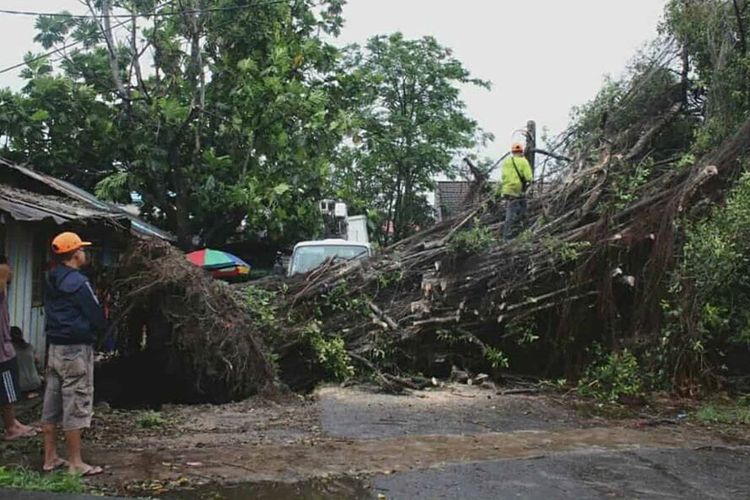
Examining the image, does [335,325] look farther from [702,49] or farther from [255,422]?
[702,49]

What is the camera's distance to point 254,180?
628 inches

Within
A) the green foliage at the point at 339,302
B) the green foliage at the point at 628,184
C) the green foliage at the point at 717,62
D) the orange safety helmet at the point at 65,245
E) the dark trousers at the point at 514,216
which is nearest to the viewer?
the orange safety helmet at the point at 65,245

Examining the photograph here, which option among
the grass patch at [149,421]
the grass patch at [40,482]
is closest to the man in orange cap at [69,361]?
the grass patch at [40,482]

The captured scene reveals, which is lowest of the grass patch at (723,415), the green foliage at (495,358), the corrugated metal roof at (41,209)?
the grass patch at (723,415)

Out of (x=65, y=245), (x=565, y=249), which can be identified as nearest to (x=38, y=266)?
(x=65, y=245)

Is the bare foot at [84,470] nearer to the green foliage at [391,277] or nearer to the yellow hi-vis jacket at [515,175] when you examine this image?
the green foliage at [391,277]

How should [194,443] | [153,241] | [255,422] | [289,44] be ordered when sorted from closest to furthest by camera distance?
1. [194,443]
2. [255,422]
3. [153,241]
4. [289,44]

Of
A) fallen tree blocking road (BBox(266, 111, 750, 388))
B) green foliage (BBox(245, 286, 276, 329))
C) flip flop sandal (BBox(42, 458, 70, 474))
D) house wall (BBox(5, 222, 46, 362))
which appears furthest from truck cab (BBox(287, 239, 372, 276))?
flip flop sandal (BBox(42, 458, 70, 474))

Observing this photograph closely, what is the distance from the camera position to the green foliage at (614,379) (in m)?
9.09

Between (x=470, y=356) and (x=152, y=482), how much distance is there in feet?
20.5

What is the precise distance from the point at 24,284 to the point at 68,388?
4310 millimetres

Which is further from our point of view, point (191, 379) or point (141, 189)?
point (141, 189)

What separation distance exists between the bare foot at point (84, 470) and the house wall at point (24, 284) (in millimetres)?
4144

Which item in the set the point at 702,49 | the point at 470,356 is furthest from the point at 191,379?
the point at 702,49
